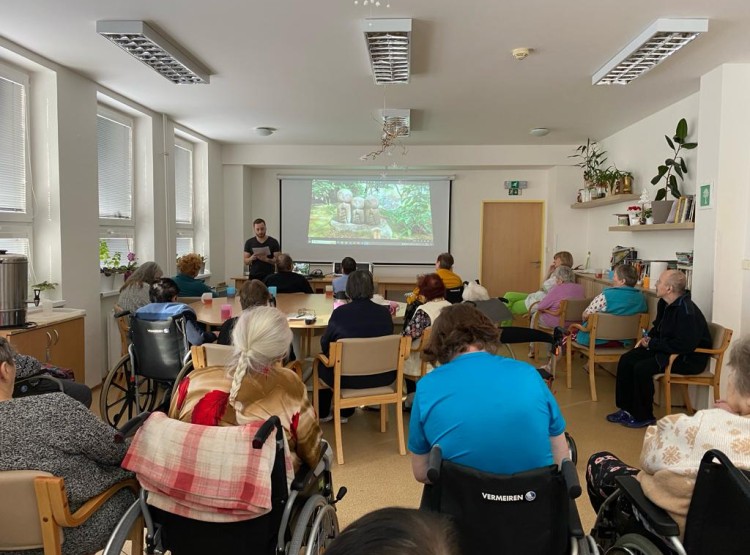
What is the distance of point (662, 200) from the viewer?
5.27 metres

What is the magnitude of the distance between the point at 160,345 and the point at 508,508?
2696 millimetres

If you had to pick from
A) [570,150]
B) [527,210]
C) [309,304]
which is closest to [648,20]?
[309,304]

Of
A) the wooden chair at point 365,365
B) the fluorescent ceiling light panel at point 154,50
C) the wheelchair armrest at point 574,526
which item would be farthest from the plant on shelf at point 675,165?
the wheelchair armrest at point 574,526

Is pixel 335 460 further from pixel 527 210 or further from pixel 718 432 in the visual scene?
pixel 527 210

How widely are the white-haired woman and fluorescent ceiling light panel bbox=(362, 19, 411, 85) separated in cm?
215

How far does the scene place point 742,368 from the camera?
5.56 feet

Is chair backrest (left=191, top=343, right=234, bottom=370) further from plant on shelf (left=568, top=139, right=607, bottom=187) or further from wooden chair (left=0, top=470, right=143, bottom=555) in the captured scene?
plant on shelf (left=568, top=139, right=607, bottom=187)

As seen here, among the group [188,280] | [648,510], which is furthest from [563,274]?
[648,510]

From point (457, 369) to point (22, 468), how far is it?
1.26 m

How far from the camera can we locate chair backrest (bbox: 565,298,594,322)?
5.34 meters

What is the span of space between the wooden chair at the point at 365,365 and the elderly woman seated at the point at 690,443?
179 centimetres

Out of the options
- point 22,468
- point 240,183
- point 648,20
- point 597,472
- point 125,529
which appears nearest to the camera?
point 22,468

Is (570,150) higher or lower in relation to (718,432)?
higher

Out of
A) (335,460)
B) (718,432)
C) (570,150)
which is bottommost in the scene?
(335,460)
